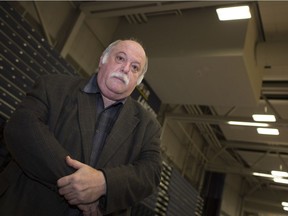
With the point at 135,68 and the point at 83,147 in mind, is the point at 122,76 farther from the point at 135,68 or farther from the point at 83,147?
the point at 83,147

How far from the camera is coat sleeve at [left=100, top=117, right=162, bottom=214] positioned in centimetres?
121

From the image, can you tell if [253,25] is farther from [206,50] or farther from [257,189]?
[257,189]

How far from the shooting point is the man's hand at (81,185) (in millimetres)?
1138

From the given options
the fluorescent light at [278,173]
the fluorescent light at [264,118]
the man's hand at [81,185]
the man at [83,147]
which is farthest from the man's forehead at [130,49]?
the fluorescent light at [278,173]

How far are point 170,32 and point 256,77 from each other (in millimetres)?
1629

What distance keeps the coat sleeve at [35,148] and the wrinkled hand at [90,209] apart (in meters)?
0.14

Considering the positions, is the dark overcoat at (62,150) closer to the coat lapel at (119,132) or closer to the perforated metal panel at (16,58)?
the coat lapel at (119,132)

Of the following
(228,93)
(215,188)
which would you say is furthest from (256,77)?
(215,188)

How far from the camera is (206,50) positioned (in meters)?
4.52

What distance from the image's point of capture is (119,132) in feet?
4.63

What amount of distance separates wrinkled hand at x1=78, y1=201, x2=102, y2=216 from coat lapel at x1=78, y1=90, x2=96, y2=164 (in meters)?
0.18

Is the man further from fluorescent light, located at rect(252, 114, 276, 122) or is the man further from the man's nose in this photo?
fluorescent light, located at rect(252, 114, 276, 122)

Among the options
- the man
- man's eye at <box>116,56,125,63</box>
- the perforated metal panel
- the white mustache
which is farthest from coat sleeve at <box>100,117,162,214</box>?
the perforated metal panel

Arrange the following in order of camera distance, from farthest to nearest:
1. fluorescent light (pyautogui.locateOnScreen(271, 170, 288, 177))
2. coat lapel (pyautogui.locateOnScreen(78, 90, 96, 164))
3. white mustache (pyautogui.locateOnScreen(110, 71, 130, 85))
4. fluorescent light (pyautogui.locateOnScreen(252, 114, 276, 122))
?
fluorescent light (pyautogui.locateOnScreen(271, 170, 288, 177))
fluorescent light (pyautogui.locateOnScreen(252, 114, 276, 122))
white mustache (pyautogui.locateOnScreen(110, 71, 130, 85))
coat lapel (pyautogui.locateOnScreen(78, 90, 96, 164))
